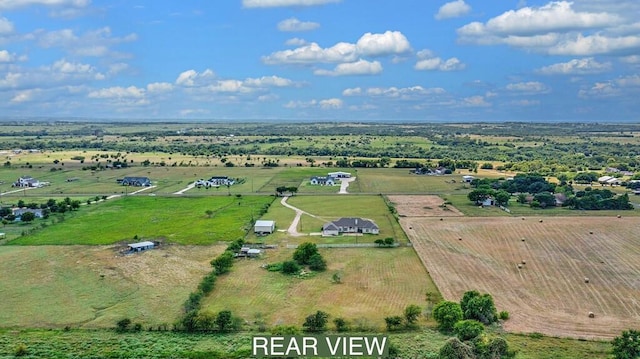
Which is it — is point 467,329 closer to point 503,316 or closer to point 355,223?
point 503,316

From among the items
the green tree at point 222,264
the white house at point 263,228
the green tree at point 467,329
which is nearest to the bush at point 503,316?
the green tree at point 467,329

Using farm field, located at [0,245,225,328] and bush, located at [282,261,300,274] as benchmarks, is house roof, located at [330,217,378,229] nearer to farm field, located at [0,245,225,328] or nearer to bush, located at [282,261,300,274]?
farm field, located at [0,245,225,328]

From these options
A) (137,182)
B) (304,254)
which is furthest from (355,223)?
(137,182)

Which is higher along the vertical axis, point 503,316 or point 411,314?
point 411,314

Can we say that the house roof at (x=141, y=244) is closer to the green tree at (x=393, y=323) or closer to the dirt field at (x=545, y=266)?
the dirt field at (x=545, y=266)

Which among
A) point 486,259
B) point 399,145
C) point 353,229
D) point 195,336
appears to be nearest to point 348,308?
point 195,336

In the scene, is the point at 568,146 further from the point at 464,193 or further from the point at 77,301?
the point at 77,301
